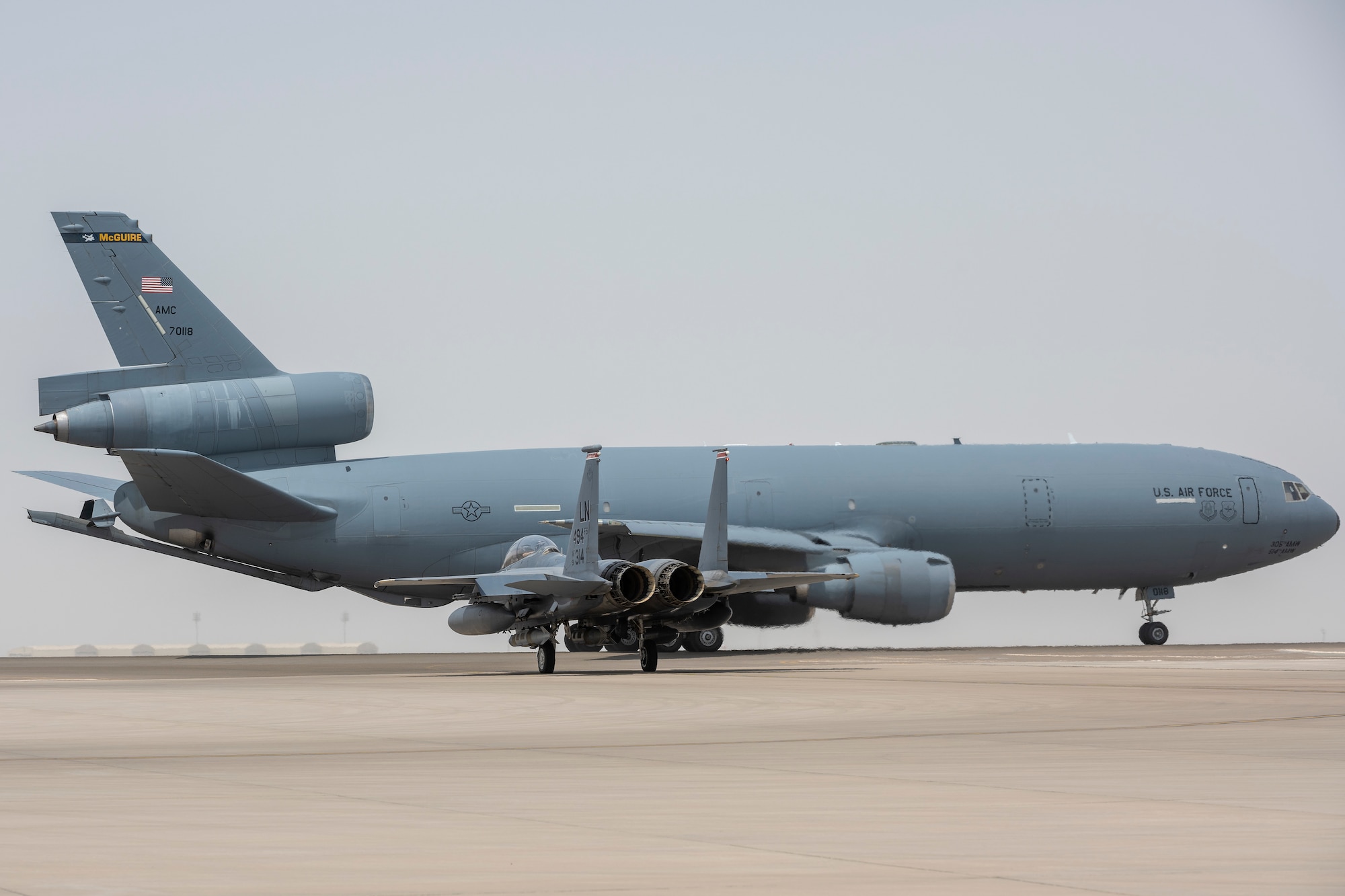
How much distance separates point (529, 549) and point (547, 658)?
2610 mm

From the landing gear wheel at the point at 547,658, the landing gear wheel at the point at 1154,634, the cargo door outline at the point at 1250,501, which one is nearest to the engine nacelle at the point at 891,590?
the landing gear wheel at the point at 1154,634

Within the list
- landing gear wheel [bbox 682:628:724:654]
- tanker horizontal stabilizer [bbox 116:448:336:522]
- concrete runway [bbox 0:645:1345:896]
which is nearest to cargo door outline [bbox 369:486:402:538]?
tanker horizontal stabilizer [bbox 116:448:336:522]

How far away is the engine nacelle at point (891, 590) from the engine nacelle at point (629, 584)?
1202 cm

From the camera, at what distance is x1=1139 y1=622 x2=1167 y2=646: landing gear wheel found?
150ft

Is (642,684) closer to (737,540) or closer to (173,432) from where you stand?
(737,540)

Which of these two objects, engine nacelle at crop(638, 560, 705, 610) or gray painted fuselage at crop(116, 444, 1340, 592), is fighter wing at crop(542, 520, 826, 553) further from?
engine nacelle at crop(638, 560, 705, 610)

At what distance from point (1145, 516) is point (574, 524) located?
20596 millimetres

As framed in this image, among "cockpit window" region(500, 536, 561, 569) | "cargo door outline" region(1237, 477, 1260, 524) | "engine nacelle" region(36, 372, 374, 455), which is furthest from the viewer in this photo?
"cargo door outline" region(1237, 477, 1260, 524)

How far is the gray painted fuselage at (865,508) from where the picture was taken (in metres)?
40.8

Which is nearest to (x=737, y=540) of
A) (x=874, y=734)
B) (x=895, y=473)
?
(x=895, y=473)

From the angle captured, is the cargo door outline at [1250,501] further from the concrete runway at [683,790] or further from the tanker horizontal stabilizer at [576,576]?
the tanker horizontal stabilizer at [576,576]

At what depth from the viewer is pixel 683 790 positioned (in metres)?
11.2

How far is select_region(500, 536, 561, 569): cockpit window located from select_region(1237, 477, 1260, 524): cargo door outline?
21.8 m

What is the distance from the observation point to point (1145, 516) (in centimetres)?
4359
